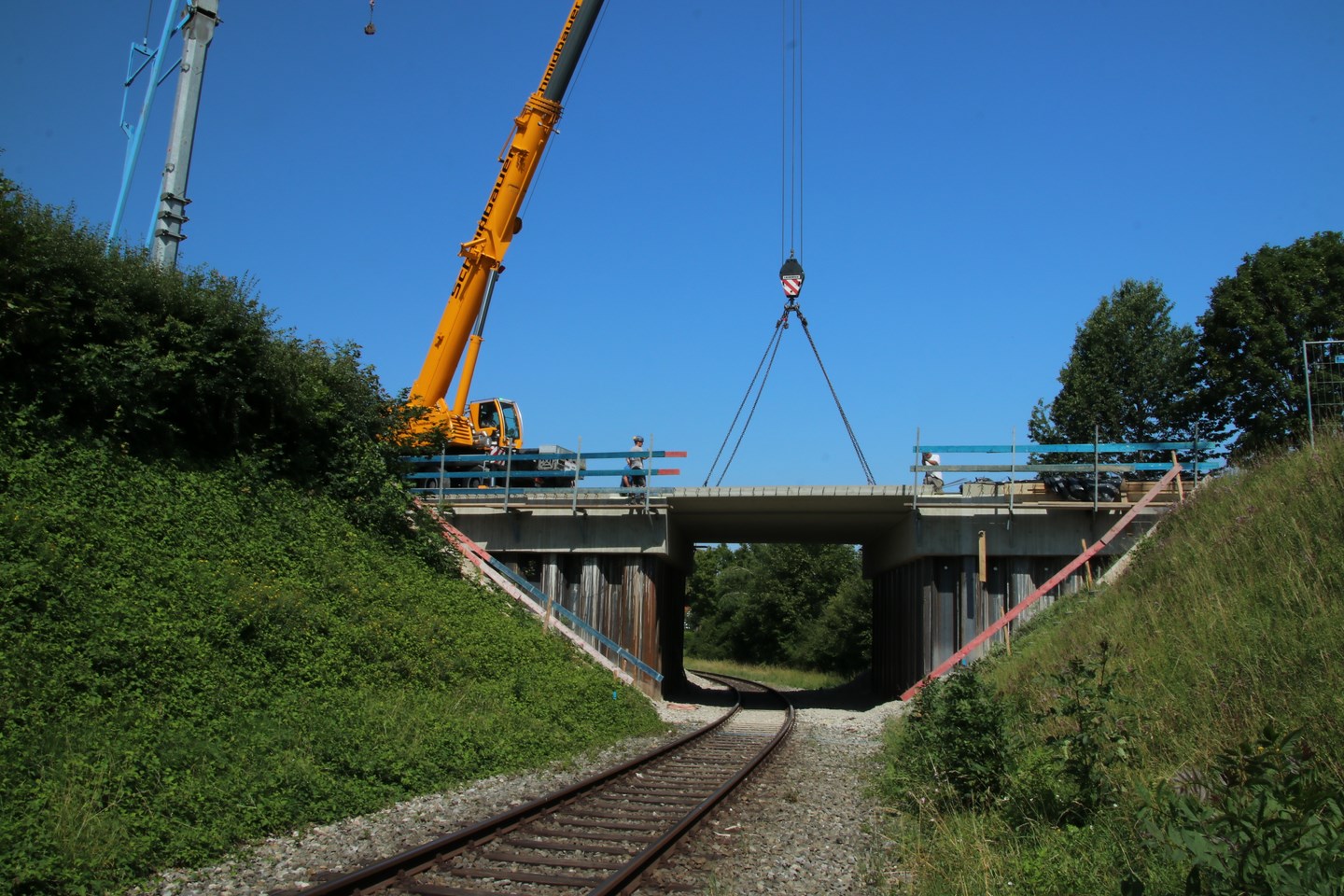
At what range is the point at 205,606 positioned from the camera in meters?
10.7

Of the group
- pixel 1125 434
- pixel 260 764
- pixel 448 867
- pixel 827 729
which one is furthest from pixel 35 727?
pixel 1125 434

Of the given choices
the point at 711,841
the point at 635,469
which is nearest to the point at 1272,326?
the point at 635,469

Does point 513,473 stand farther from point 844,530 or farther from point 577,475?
point 844,530

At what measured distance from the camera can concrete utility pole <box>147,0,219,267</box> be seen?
13703mm

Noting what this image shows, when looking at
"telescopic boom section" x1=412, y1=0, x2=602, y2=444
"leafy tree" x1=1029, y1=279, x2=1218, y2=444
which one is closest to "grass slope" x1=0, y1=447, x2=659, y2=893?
"telescopic boom section" x1=412, y1=0, x2=602, y2=444

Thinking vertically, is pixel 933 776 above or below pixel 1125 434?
below

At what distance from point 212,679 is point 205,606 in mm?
1336

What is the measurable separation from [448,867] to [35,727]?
3441mm

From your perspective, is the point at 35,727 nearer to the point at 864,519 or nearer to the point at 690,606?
the point at 864,519

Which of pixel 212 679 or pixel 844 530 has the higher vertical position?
pixel 844 530

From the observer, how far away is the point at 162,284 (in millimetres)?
14094

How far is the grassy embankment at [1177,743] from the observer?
458 centimetres

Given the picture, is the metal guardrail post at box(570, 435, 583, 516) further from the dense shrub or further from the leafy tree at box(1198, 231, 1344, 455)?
the leafy tree at box(1198, 231, 1344, 455)

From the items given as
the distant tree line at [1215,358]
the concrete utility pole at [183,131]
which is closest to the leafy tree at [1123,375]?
the distant tree line at [1215,358]
